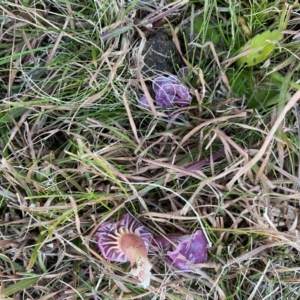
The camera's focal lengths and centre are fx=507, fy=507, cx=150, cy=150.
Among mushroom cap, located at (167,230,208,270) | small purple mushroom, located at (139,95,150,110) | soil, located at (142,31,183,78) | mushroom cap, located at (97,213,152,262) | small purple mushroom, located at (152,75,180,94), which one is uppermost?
soil, located at (142,31,183,78)

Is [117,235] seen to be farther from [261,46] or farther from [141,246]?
[261,46]

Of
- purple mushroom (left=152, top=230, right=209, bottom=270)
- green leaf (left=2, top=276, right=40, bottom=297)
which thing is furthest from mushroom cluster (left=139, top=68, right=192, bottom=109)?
green leaf (left=2, top=276, right=40, bottom=297)

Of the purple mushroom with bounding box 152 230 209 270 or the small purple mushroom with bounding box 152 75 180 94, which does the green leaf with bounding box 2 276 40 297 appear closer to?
the purple mushroom with bounding box 152 230 209 270

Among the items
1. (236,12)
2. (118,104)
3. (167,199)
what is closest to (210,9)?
(236,12)

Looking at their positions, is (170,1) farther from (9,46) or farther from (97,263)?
(97,263)

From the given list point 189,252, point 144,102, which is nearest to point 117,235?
point 189,252

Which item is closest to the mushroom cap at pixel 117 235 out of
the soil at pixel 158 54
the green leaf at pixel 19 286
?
the green leaf at pixel 19 286
